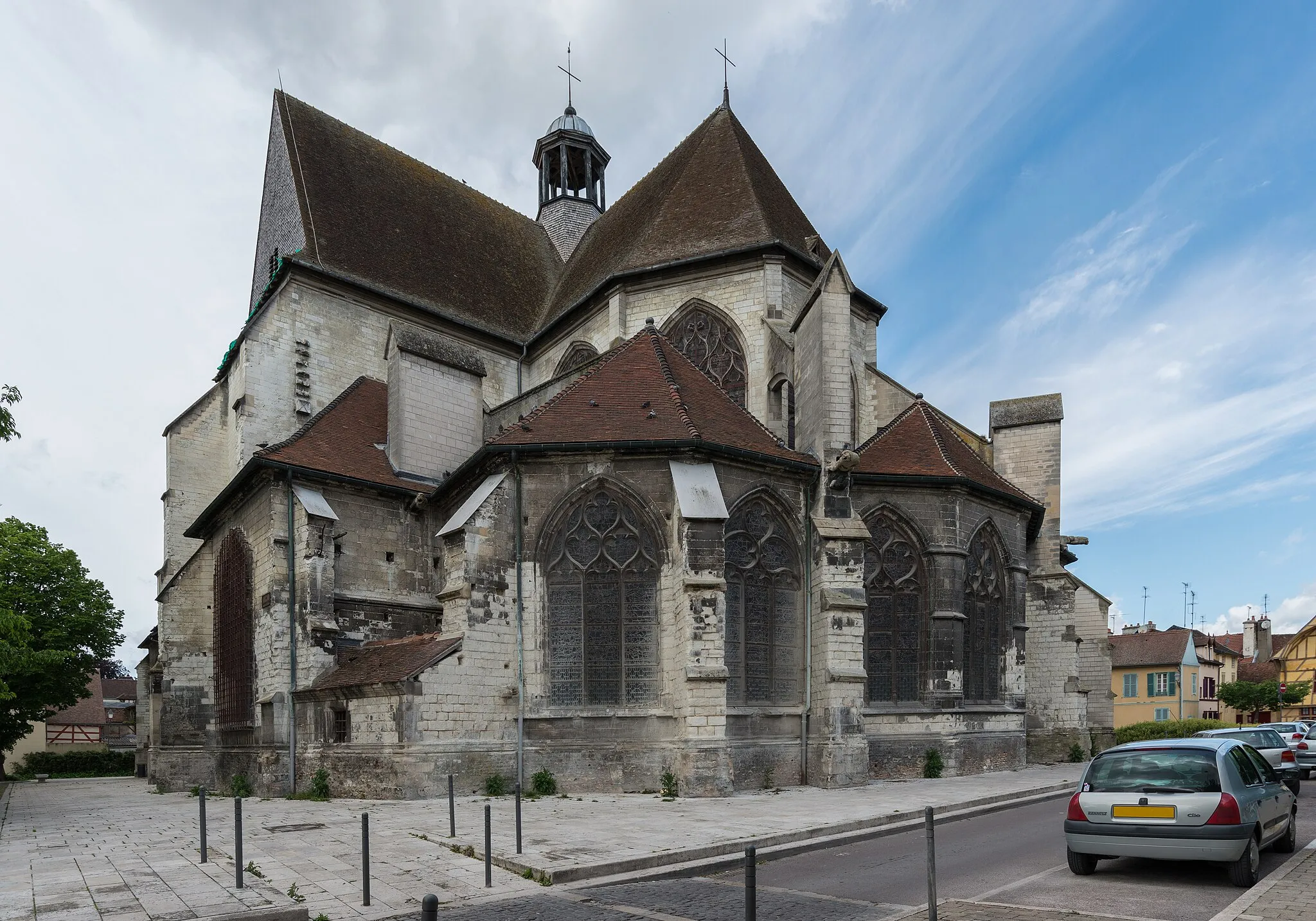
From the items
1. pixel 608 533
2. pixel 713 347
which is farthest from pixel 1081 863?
pixel 713 347

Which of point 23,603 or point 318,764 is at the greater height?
point 23,603

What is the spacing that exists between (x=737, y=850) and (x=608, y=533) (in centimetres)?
743

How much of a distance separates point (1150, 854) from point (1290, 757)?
1040 centimetres

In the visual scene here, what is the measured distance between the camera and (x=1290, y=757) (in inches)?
608

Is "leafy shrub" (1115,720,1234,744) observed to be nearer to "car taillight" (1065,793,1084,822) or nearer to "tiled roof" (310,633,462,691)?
"tiled roof" (310,633,462,691)

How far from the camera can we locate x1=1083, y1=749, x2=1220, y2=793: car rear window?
7562mm

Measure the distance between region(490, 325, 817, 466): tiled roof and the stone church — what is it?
0.23 feet

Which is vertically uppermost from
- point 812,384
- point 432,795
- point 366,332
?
point 366,332

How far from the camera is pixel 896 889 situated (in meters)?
7.82

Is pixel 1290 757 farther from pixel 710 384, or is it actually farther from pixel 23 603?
pixel 23 603

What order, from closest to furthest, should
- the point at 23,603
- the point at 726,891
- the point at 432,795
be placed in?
the point at 726,891
the point at 432,795
the point at 23,603

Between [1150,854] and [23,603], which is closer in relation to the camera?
[1150,854]

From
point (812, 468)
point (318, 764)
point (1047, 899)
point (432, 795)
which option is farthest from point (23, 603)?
point (1047, 899)

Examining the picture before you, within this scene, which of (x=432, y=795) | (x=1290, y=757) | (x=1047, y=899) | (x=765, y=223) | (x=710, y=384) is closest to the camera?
(x=1047, y=899)
